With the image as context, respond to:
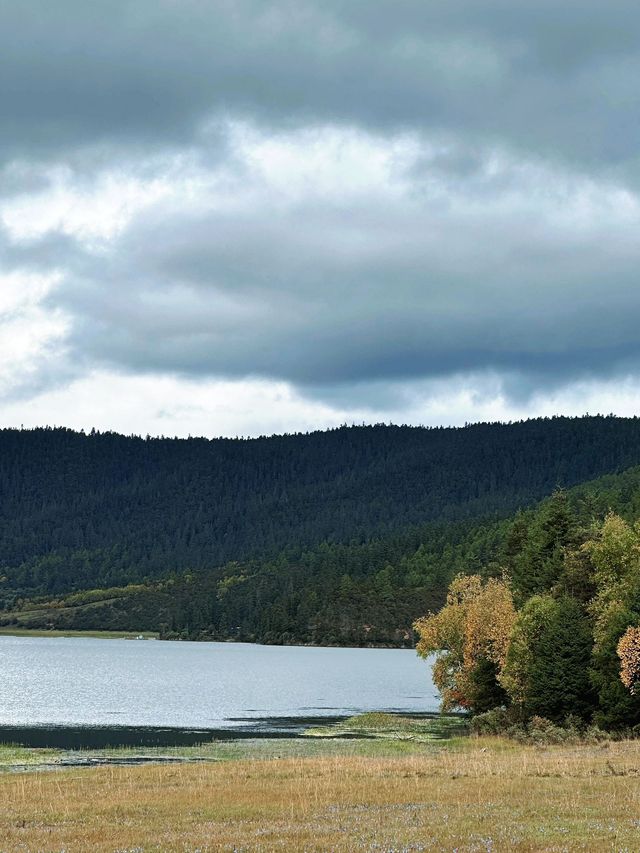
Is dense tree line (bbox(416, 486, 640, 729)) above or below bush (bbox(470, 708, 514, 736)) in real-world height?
above

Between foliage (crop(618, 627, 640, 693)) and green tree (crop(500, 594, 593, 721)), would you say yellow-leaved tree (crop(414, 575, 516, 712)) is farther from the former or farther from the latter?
foliage (crop(618, 627, 640, 693))

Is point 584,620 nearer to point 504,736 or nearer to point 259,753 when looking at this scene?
point 504,736

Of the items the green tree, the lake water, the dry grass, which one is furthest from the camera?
the lake water

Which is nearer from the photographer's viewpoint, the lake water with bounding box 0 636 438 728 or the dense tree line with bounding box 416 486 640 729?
the dense tree line with bounding box 416 486 640 729

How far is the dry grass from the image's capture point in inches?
1189

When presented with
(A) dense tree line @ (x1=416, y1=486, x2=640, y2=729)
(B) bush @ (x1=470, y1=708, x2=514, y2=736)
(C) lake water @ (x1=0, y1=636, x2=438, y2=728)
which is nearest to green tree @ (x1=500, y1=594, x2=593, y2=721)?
(A) dense tree line @ (x1=416, y1=486, x2=640, y2=729)

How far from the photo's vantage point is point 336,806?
38500 mm

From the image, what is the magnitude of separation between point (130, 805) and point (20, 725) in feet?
199

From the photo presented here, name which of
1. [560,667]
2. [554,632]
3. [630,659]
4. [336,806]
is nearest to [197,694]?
[560,667]

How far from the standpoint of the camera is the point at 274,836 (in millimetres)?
31375

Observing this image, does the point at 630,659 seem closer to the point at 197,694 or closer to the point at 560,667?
the point at 560,667

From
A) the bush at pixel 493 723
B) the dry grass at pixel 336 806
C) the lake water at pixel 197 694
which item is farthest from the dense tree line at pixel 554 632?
the dry grass at pixel 336 806

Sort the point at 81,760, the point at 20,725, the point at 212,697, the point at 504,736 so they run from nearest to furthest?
the point at 81,760, the point at 504,736, the point at 20,725, the point at 212,697

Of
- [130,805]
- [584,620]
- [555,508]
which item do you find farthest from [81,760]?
[555,508]
